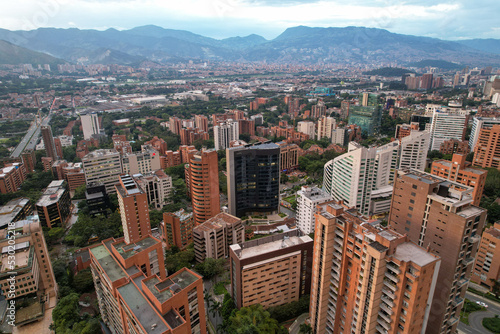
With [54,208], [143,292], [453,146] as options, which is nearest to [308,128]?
[453,146]

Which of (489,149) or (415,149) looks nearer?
(415,149)

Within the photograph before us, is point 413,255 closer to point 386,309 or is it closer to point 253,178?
point 386,309

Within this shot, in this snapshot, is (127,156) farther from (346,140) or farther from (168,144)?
(346,140)

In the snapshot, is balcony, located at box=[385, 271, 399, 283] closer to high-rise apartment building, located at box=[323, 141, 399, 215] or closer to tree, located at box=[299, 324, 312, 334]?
tree, located at box=[299, 324, 312, 334]

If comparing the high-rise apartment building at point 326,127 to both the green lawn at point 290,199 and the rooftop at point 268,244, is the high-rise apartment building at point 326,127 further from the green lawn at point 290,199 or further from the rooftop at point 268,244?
the rooftop at point 268,244

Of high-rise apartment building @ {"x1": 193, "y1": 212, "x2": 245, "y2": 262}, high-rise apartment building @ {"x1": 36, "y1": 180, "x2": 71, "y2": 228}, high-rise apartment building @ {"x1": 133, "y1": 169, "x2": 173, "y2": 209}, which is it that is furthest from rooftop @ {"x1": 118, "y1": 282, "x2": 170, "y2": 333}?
high-rise apartment building @ {"x1": 133, "y1": 169, "x2": 173, "y2": 209}

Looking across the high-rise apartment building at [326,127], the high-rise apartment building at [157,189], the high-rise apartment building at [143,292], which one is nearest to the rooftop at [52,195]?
the high-rise apartment building at [157,189]
